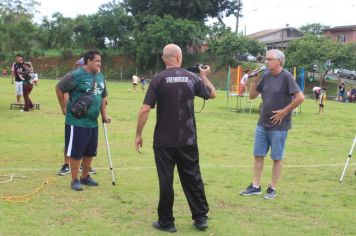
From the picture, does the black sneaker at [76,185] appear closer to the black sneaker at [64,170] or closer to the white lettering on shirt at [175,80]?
the black sneaker at [64,170]

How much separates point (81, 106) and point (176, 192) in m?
1.75

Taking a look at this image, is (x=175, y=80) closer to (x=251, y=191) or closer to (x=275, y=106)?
(x=275, y=106)

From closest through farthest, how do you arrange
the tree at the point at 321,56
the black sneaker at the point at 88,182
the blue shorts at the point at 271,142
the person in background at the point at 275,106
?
the person in background at the point at 275,106 < the blue shorts at the point at 271,142 < the black sneaker at the point at 88,182 < the tree at the point at 321,56

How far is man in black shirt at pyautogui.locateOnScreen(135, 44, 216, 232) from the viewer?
5336mm

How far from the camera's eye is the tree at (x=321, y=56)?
4703 centimetres

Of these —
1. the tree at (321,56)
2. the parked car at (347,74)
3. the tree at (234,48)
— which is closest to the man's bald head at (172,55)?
the tree at (321,56)

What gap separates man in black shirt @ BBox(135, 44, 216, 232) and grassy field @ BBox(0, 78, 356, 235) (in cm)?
33

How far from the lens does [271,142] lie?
686 cm

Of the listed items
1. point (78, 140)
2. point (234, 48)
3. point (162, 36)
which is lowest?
point (78, 140)

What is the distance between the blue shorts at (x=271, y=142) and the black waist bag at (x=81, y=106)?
2332mm

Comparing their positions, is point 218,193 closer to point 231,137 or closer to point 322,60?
point 231,137

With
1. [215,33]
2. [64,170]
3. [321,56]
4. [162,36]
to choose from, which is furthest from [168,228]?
[215,33]

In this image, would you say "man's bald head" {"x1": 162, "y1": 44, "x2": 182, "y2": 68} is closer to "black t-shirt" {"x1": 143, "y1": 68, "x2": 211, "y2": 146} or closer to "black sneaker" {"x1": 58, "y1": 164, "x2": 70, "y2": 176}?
"black t-shirt" {"x1": 143, "y1": 68, "x2": 211, "y2": 146}

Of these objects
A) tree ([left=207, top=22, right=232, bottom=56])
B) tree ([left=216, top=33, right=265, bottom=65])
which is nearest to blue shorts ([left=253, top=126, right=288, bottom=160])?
tree ([left=216, top=33, right=265, bottom=65])
